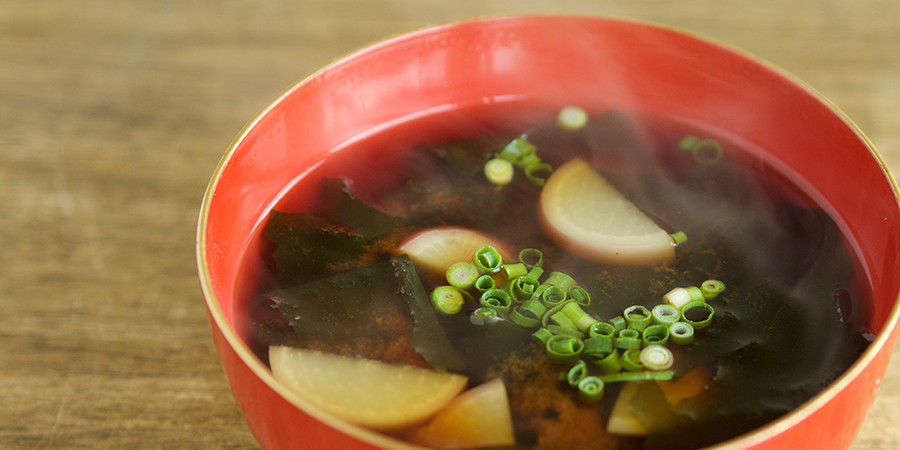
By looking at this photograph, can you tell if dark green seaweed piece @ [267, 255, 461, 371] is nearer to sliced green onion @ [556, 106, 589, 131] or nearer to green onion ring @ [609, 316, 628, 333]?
green onion ring @ [609, 316, 628, 333]

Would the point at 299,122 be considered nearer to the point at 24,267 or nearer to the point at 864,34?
the point at 24,267

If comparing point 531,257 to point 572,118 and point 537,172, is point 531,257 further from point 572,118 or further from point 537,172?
point 572,118

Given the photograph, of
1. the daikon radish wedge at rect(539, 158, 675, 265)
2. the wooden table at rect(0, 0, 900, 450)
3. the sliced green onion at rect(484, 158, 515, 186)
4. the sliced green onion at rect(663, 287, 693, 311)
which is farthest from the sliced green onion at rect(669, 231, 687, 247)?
the wooden table at rect(0, 0, 900, 450)

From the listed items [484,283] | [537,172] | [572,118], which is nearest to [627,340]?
[484,283]

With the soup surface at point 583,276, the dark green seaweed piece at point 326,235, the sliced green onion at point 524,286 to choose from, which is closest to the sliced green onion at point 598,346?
the soup surface at point 583,276

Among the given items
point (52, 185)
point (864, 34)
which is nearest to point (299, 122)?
point (52, 185)

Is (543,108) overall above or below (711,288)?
above
